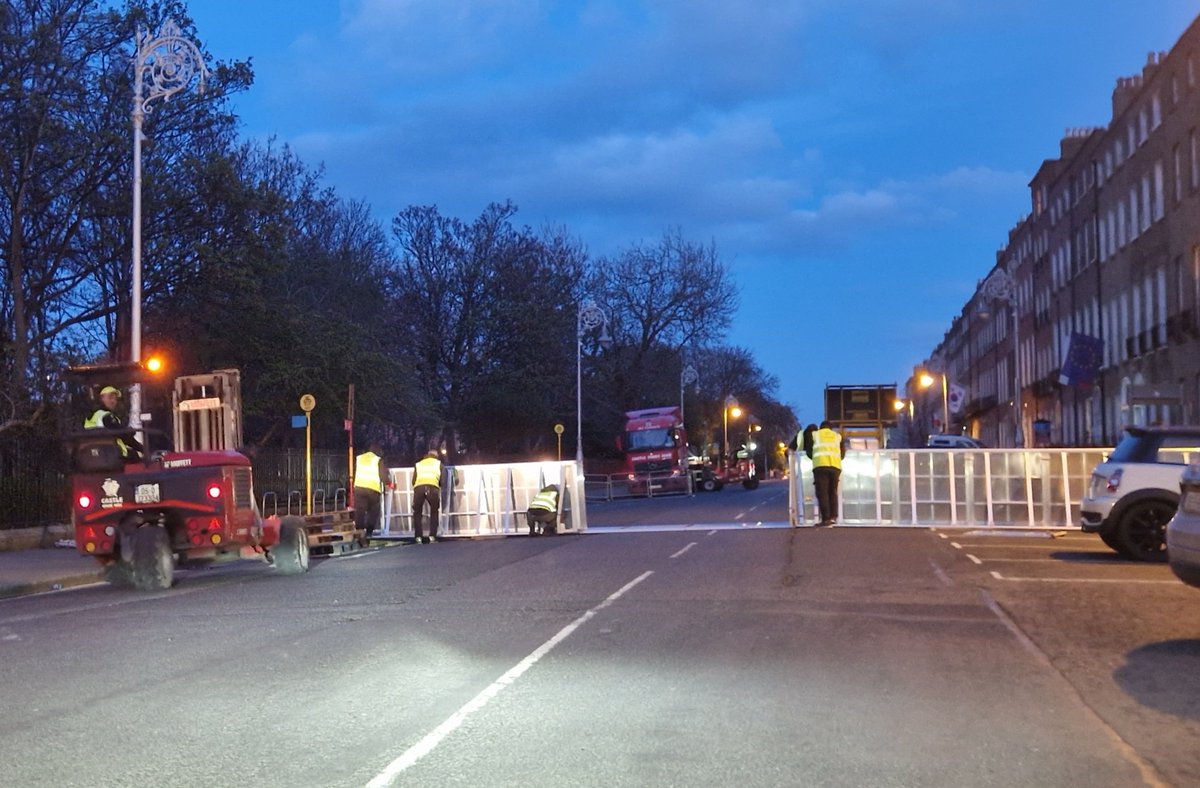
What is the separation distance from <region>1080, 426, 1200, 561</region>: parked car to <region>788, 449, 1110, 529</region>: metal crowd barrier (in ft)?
19.4

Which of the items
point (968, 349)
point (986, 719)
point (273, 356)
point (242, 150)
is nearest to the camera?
point (986, 719)

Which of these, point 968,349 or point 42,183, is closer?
point 42,183

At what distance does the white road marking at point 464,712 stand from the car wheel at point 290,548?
21.7 feet

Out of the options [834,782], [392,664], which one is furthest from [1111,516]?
[834,782]

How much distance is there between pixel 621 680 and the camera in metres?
8.31

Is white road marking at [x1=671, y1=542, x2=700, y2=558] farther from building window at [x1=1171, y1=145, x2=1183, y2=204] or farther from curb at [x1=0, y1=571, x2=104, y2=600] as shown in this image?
building window at [x1=1171, y1=145, x2=1183, y2=204]

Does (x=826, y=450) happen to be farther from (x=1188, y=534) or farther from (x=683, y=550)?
(x=1188, y=534)

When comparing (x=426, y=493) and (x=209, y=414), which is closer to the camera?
(x=209, y=414)

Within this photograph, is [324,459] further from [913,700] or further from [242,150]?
[913,700]

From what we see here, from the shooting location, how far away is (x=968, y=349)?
4129 inches

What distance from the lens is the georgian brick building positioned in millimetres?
38344

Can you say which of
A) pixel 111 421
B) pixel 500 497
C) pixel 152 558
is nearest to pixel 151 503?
pixel 152 558

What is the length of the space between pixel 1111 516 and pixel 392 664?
418 inches

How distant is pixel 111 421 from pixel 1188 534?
11556 mm
